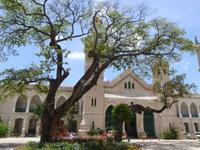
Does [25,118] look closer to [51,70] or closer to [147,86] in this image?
[147,86]

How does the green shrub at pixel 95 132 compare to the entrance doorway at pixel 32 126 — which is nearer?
the green shrub at pixel 95 132

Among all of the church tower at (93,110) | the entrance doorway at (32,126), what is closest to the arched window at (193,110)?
the church tower at (93,110)

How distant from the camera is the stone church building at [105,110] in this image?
1348 inches

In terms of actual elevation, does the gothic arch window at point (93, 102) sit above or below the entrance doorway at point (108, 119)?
above

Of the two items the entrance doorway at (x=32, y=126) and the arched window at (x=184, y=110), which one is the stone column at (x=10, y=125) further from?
the arched window at (x=184, y=110)

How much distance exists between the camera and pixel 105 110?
34.8m

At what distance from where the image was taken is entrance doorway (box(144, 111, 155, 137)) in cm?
3541

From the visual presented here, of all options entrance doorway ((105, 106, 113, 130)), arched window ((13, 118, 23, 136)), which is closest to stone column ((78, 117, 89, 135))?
entrance doorway ((105, 106, 113, 130))

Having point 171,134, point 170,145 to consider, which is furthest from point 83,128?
point 170,145

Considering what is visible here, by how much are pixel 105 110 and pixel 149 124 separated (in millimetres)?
7749

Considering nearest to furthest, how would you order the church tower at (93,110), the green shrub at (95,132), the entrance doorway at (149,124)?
the green shrub at (95,132) → the church tower at (93,110) → the entrance doorway at (149,124)

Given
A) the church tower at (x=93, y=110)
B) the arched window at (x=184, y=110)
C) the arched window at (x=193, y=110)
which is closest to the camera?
the church tower at (x=93, y=110)

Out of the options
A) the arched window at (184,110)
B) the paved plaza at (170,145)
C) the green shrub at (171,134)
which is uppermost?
the arched window at (184,110)

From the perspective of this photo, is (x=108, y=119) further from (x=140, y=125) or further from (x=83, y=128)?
(x=140, y=125)
